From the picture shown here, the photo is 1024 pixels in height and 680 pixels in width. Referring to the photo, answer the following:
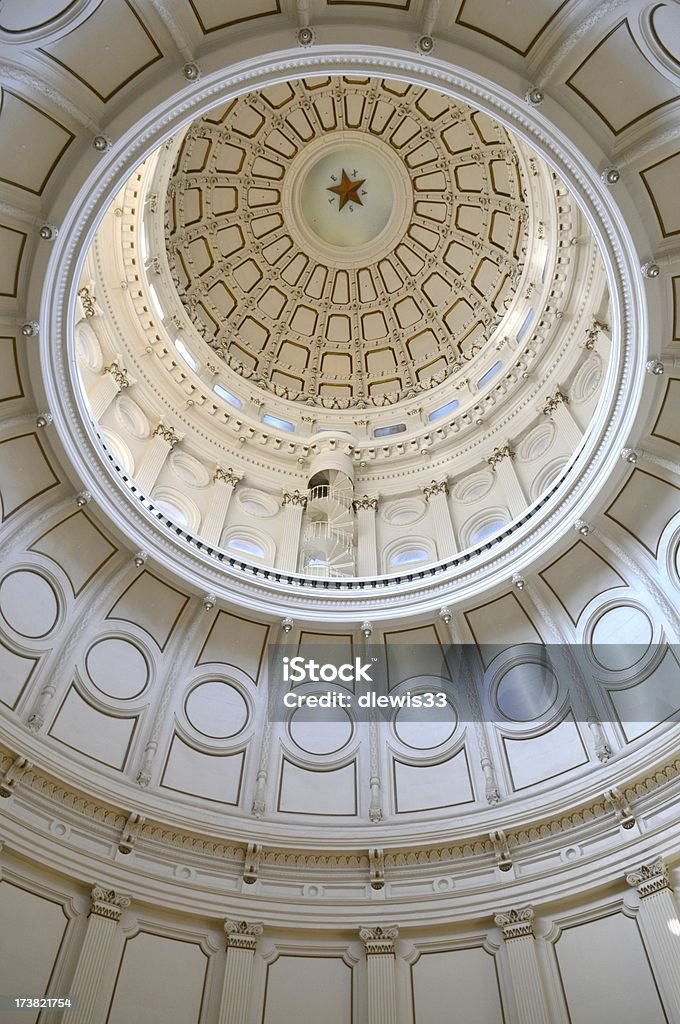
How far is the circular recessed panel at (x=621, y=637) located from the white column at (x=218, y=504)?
401 inches

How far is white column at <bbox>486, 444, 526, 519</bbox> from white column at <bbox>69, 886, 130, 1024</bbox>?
13025 mm

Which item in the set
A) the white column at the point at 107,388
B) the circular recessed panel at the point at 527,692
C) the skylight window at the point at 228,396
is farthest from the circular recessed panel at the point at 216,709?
the skylight window at the point at 228,396

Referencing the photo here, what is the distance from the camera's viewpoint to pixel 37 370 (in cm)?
1440

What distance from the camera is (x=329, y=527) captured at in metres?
21.9

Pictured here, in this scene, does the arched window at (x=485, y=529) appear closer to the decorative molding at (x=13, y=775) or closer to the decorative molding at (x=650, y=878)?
the decorative molding at (x=650, y=878)

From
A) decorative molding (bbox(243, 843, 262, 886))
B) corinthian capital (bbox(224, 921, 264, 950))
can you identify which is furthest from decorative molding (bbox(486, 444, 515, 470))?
corinthian capital (bbox(224, 921, 264, 950))

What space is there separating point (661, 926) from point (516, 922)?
8.39 ft

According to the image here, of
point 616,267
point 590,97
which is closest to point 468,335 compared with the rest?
point 616,267

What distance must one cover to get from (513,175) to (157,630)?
18.2 metres

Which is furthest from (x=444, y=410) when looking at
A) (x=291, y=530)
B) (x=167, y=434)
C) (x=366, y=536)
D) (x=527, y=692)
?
(x=527, y=692)

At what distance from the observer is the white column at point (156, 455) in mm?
20234

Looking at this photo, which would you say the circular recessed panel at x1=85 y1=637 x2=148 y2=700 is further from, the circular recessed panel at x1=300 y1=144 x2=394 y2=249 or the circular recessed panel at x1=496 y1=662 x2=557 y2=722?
the circular recessed panel at x1=300 y1=144 x2=394 y2=249

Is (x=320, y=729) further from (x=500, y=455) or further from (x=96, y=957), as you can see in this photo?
(x=500, y=455)

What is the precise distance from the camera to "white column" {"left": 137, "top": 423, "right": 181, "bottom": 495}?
20234 mm
